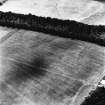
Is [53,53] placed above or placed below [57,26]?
below

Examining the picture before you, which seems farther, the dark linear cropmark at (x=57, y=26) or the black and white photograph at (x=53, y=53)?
the dark linear cropmark at (x=57, y=26)

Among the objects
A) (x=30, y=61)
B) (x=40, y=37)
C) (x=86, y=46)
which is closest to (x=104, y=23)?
(x=86, y=46)

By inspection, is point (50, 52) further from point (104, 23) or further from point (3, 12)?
point (3, 12)

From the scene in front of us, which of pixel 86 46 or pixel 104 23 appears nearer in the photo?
pixel 86 46

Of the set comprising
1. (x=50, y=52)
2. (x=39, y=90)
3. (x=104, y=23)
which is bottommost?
(x=39, y=90)

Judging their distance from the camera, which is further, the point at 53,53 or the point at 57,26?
the point at 57,26

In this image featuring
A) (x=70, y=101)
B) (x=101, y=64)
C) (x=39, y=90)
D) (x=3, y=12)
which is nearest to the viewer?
(x=70, y=101)

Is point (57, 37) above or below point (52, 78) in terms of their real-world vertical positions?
above

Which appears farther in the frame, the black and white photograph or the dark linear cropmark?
the dark linear cropmark
